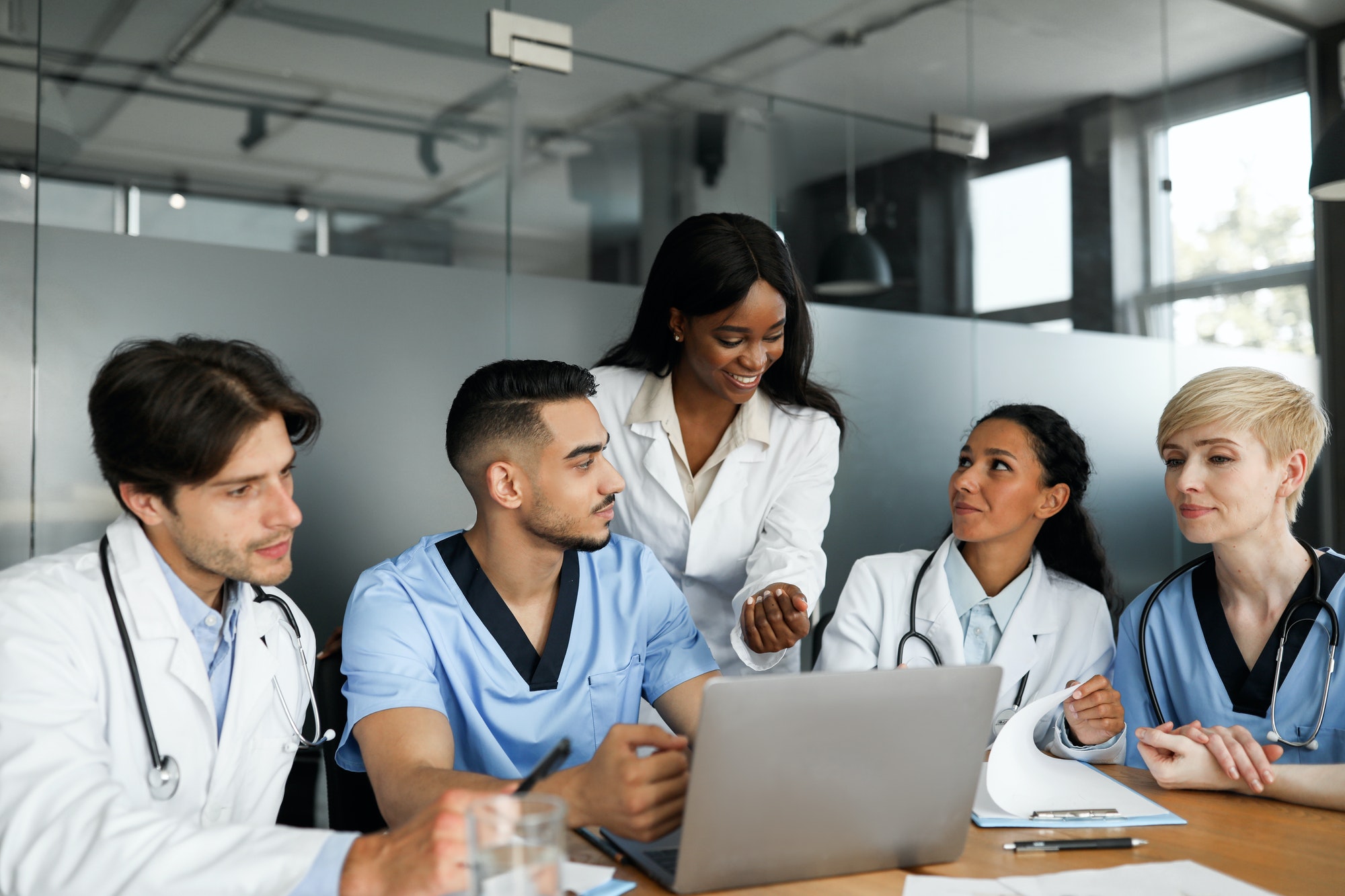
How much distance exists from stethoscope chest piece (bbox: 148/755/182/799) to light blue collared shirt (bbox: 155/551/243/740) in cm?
13

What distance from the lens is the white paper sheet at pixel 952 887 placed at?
130 centimetres

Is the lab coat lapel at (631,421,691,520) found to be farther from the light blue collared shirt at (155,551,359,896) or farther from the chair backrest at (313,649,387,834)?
the light blue collared shirt at (155,551,359,896)

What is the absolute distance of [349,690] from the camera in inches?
68.5

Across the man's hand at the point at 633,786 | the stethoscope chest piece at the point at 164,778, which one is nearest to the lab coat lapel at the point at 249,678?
the stethoscope chest piece at the point at 164,778

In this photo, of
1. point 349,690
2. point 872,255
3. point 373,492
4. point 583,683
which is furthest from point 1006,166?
point 349,690

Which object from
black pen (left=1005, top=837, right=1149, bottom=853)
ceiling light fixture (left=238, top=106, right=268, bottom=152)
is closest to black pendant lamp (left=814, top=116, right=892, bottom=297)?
ceiling light fixture (left=238, top=106, right=268, bottom=152)

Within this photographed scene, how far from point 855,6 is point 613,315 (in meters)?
1.74

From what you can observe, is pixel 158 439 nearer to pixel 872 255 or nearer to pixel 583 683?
pixel 583 683

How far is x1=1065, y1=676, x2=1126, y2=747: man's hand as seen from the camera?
1.95 m

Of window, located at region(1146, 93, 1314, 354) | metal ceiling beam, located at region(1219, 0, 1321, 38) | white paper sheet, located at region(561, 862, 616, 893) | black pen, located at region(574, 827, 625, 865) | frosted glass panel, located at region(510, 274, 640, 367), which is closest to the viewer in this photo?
white paper sheet, located at region(561, 862, 616, 893)

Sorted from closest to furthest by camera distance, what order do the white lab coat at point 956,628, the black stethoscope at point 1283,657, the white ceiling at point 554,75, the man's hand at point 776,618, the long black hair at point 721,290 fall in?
the black stethoscope at point 1283,657 → the man's hand at point 776,618 → the white lab coat at point 956,628 → the long black hair at point 721,290 → the white ceiling at point 554,75

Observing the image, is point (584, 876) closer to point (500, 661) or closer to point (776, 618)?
point (500, 661)

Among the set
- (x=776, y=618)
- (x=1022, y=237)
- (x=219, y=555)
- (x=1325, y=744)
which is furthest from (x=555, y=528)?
(x=1022, y=237)

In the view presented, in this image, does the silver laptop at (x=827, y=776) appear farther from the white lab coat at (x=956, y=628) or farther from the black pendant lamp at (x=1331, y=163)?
the black pendant lamp at (x=1331, y=163)
